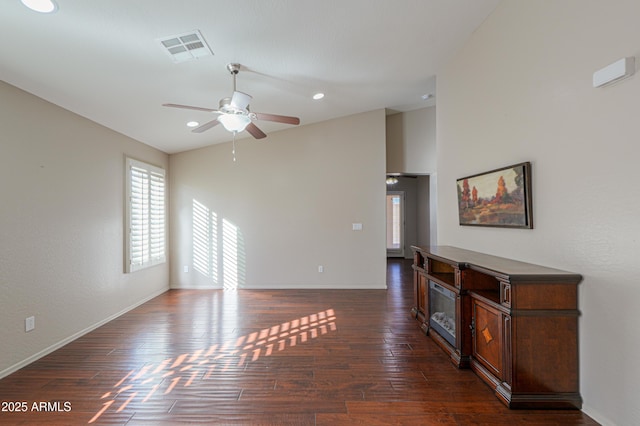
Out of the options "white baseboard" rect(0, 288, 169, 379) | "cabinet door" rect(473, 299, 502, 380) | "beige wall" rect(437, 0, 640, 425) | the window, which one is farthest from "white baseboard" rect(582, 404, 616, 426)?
the window

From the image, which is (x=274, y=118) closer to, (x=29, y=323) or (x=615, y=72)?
(x=615, y=72)

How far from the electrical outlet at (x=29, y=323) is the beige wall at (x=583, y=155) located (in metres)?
4.59

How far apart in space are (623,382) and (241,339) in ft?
10.2

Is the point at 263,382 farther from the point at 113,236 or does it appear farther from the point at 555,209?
the point at 113,236

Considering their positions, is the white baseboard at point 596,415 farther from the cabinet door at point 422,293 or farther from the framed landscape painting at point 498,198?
the cabinet door at point 422,293

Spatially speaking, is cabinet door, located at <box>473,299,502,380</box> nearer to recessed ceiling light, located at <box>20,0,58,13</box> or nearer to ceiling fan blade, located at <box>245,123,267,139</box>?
ceiling fan blade, located at <box>245,123,267,139</box>

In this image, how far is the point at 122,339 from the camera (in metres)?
3.18

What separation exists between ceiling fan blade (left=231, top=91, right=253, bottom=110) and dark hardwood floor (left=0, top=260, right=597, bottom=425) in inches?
96.2

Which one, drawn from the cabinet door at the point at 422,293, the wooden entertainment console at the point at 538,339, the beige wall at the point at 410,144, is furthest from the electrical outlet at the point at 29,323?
the beige wall at the point at 410,144

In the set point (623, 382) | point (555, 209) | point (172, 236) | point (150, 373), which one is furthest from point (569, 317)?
point (172, 236)

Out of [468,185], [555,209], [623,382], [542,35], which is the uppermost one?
[542,35]

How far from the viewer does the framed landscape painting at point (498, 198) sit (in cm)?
240

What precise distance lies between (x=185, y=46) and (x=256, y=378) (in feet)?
9.70

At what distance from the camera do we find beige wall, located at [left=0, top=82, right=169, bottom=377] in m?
2.52
